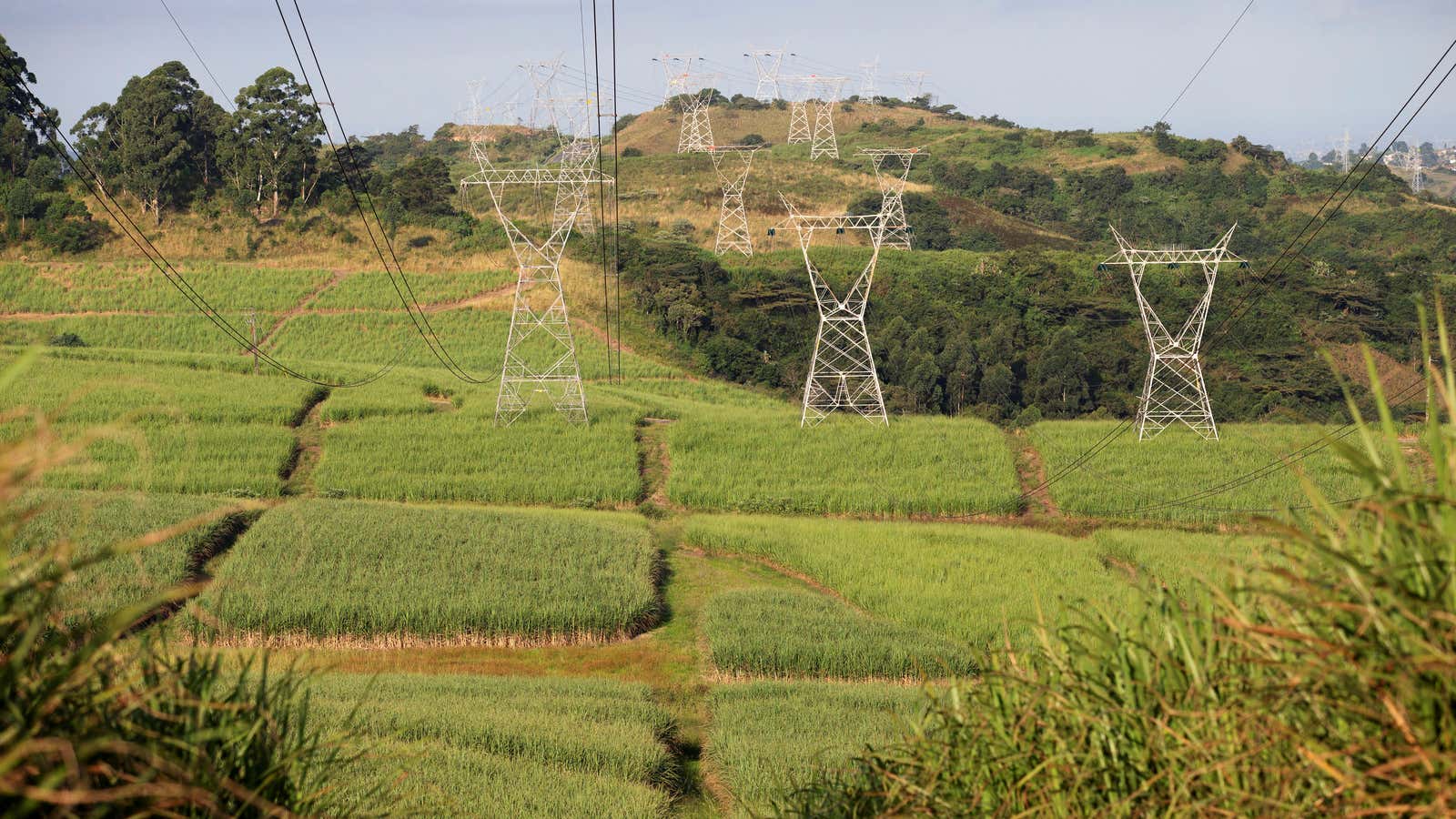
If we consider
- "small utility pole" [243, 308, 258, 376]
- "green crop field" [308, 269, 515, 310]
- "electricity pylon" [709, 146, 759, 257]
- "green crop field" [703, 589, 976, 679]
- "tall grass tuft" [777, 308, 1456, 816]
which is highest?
"electricity pylon" [709, 146, 759, 257]

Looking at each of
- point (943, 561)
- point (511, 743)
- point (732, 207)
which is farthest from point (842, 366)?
point (511, 743)

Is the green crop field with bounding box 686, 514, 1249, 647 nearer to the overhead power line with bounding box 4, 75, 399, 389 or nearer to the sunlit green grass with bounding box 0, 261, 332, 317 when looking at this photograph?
the overhead power line with bounding box 4, 75, 399, 389

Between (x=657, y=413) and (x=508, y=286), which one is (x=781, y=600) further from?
(x=508, y=286)

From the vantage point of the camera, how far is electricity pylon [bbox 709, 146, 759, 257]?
5278 cm

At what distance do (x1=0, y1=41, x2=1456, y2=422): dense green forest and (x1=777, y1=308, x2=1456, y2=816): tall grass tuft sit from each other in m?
35.5

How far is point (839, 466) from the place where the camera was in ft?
86.9

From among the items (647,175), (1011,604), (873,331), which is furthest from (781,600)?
(647,175)

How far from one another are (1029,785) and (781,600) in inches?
520

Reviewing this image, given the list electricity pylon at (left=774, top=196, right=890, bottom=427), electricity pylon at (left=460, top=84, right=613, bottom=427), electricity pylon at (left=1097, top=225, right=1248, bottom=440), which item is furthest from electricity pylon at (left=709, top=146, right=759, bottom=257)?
electricity pylon at (left=1097, top=225, right=1248, bottom=440)

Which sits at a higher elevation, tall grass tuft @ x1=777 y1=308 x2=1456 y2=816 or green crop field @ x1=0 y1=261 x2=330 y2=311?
tall grass tuft @ x1=777 y1=308 x2=1456 y2=816

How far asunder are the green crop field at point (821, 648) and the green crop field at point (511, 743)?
1703 mm

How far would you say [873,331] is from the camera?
43.7 meters

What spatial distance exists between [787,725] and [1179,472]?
17.7 m

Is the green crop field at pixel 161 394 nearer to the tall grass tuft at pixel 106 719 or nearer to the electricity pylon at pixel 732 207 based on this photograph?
the tall grass tuft at pixel 106 719
